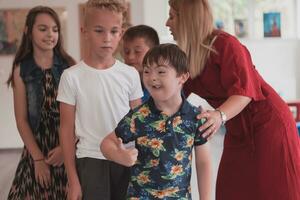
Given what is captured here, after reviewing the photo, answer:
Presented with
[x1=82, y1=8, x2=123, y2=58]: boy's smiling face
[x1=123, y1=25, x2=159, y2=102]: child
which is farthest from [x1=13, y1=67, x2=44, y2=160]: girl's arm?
[x1=123, y1=25, x2=159, y2=102]: child

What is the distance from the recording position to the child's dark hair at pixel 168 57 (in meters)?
1.41

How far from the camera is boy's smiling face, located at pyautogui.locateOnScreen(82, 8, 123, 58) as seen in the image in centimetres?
159

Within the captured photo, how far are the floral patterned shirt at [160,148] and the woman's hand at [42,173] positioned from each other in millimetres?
600

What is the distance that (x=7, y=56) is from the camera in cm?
520

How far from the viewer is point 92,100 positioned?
159cm

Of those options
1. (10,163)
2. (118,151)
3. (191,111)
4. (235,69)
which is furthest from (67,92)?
(10,163)

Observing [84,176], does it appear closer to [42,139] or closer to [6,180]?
[42,139]

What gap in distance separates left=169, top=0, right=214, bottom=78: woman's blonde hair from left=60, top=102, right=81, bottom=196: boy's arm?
50 centimetres

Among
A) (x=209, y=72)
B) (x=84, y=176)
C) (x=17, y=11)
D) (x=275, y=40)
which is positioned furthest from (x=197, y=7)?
(x=275, y=40)

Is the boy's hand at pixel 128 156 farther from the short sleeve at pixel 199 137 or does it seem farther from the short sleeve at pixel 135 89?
the short sleeve at pixel 135 89

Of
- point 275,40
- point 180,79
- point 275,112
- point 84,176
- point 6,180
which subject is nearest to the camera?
point 180,79

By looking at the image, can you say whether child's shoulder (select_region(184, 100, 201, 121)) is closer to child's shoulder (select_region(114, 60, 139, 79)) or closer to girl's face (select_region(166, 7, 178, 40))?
child's shoulder (select_region(114, 60, 139, 79))

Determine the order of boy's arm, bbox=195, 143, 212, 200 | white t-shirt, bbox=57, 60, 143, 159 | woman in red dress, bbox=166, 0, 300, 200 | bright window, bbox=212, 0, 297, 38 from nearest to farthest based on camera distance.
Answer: boy's arm, bbox=195, 143, 212, 200 → white t-shirt, bbox=57, 60, 143, 159 → woman in red dress, bbox=166, 0, 300, 200 → bright window, bbox=212, 0, 297, 38

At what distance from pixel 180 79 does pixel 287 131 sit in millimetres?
667
